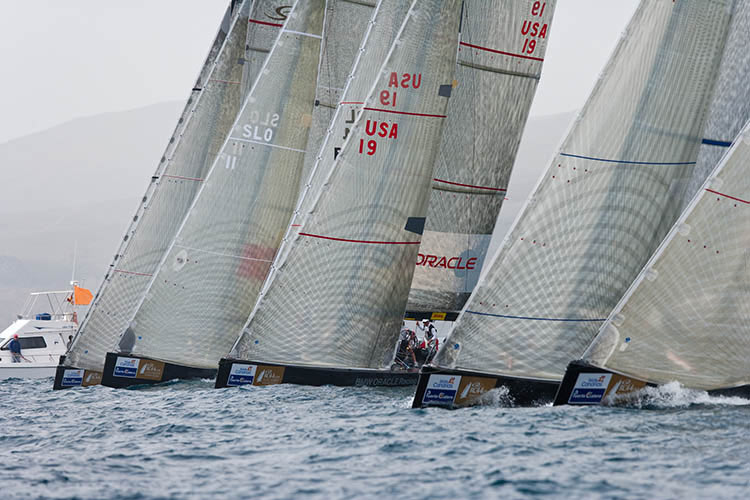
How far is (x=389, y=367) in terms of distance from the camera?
17.5 m

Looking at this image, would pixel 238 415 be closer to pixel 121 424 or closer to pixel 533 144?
pixel 121 424

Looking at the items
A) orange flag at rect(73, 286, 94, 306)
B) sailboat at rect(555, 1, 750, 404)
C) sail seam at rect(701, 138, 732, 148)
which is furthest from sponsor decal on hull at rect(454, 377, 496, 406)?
orange flag at rect(73, 286, 94, 306)

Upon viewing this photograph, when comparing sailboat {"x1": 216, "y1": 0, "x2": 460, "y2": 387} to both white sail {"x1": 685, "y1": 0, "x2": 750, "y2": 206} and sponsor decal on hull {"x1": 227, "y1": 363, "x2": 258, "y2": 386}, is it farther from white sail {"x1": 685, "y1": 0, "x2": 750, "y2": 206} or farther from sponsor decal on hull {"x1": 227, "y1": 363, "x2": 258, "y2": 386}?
white sail {"x1": 685, "y1": 0, "x2": 750, "y2": 206}

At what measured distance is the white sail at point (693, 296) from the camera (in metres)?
13.0

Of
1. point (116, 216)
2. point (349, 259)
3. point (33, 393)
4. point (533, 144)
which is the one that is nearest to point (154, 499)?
point (349, 259)

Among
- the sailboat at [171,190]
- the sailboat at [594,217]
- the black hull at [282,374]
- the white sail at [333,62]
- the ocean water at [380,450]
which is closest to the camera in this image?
the ocean water at [380,450]

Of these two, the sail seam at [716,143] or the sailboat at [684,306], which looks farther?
the sail seam at [716,143]

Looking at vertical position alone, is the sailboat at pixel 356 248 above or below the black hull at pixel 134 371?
above

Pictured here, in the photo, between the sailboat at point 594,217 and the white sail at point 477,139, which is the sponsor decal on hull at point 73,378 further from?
the sailboat at point 594,217

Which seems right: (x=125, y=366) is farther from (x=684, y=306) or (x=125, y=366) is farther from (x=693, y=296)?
(x=693, y=296)

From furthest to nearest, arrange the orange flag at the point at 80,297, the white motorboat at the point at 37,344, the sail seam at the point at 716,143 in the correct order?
the orange flag at the point at 80,297
the white motorboat at the point at 37,344
the sail seam at the point at 716,143

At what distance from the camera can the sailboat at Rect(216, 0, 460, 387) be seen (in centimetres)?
1695

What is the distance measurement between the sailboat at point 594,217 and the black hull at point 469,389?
14mm

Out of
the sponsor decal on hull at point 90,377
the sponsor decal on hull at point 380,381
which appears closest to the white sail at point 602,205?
the sponsor decal on hull at point 380,381
